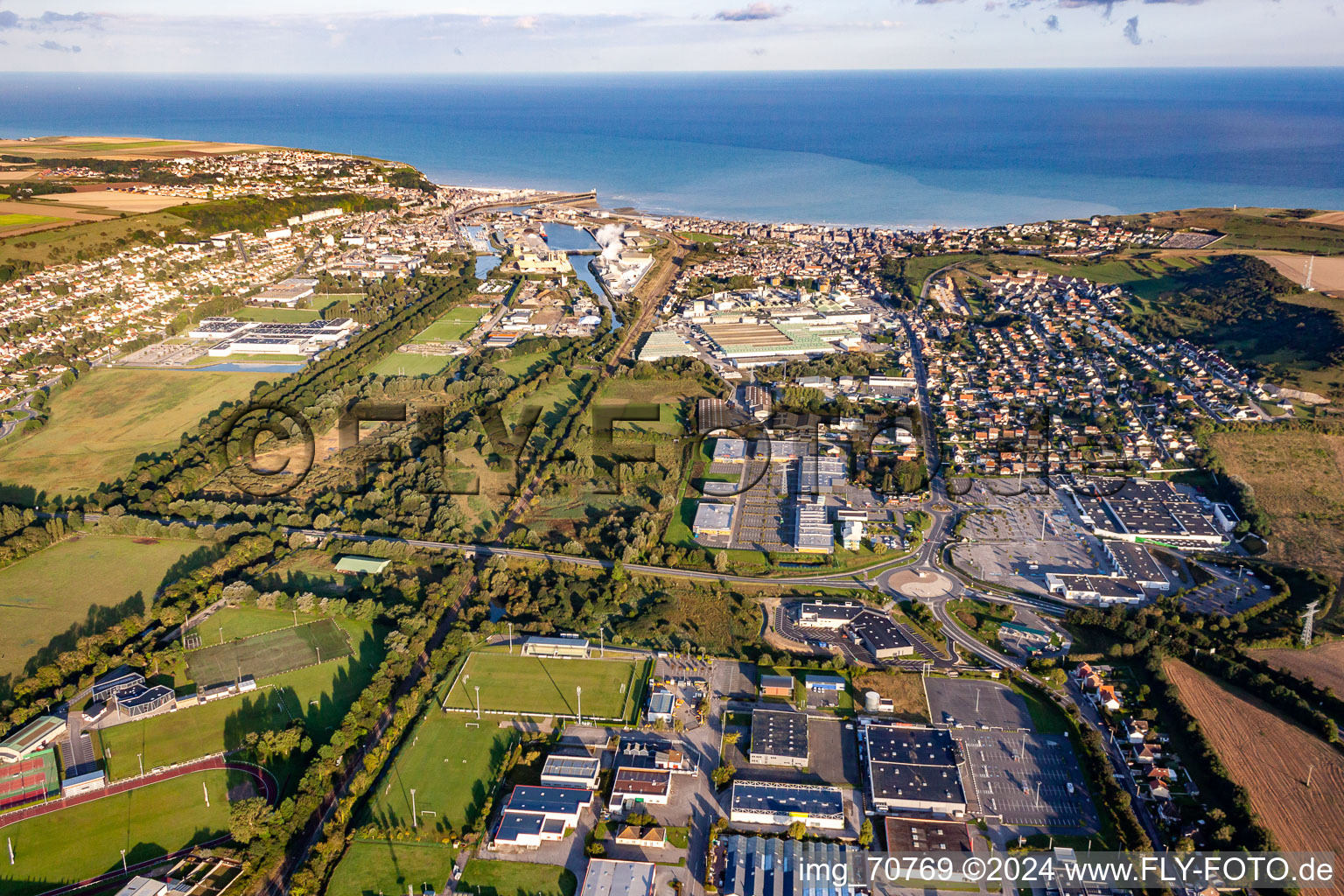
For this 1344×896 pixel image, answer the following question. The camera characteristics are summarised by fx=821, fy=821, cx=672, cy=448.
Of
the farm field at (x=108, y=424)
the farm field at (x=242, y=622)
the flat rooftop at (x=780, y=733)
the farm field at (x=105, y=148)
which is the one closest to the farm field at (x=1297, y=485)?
the flat rooftop at (x=780, y=733)

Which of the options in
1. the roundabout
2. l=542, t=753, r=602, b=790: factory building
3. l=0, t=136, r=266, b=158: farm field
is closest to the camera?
l=542, t=753, r=602, b=790: factory building

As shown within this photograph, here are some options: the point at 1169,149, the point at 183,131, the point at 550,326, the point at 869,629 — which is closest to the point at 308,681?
the point at 869,629

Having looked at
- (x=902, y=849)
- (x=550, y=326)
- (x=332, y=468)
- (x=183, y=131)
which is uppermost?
(x=183, y=131)

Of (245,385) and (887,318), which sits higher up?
(887,318)

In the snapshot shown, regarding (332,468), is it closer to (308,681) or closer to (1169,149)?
(308,681)

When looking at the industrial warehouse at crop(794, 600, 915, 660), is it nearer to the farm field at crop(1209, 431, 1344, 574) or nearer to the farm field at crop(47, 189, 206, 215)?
the farm field at crop(1209, 431, 1344, 574)

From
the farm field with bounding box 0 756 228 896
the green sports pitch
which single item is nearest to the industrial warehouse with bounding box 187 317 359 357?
the green sports pitch
